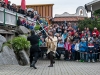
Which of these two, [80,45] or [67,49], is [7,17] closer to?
[67,49]

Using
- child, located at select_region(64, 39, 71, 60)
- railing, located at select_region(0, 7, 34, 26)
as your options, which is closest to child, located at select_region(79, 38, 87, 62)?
child, located at select_region(64, 39, 71, 60)

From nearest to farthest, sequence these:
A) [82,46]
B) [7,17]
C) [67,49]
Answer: [7,17], [82,46], [67,49]

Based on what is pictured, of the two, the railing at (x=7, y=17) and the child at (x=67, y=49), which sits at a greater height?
the railing at (x=7, y=17)

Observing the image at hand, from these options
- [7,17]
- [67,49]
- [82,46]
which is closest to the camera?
[7,17]

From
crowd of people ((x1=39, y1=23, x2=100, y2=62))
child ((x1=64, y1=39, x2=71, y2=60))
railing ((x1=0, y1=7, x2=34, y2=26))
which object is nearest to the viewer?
railing ((x1=0, y1=7, x2=34, y2=26))

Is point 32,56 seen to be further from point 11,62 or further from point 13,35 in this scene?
point 13,35

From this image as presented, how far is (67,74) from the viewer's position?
11859mm

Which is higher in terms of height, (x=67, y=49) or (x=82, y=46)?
(x=82, y=46)

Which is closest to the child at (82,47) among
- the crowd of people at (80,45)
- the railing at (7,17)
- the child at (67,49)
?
the crowd of people at (80,45)

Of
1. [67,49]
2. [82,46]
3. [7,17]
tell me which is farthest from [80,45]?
[7,17]

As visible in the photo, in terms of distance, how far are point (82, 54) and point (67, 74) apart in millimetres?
8253

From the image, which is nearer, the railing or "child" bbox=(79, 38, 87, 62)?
the railing

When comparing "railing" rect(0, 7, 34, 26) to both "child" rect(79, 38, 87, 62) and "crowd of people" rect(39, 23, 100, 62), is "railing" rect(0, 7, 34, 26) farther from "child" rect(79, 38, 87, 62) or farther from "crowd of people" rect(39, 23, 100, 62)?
"child" rect(79, 38, 87, 62)

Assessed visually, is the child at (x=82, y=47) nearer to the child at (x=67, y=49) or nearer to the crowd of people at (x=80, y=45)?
the crowd of people at (x=80, y=45)
